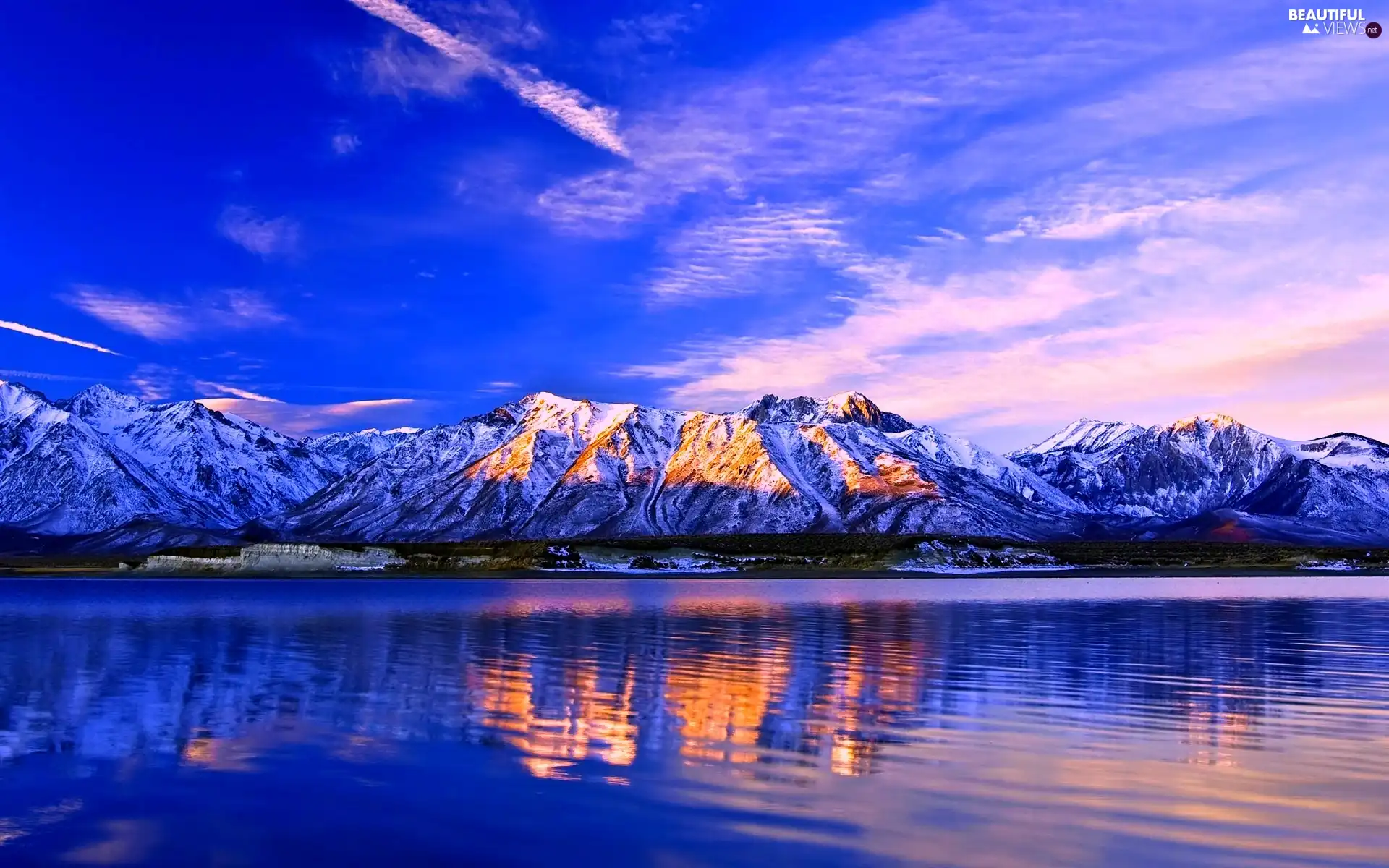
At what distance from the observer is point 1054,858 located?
13.9m

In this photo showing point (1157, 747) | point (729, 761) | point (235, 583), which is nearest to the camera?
point (729, 761)

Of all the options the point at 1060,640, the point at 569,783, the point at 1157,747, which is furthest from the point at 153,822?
the point at 1060,640

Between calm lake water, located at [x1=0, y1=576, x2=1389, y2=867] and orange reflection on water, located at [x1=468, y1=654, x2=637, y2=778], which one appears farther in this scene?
orange reflection on water, located at [x1=468, y1=654, x2=637, y2=778]

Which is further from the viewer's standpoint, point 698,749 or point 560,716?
point 560,716

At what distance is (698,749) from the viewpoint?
2142cm

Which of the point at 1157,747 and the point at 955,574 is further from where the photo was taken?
the point at 955,574

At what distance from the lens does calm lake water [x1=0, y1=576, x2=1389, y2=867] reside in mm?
14898

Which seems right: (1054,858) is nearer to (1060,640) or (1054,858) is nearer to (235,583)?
(1060,640)

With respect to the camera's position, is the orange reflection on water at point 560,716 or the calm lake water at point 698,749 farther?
the orange reflection on water at point 560,716

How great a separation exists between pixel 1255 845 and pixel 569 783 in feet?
33.3

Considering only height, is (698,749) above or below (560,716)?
above

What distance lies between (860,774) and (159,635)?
43.8 metres

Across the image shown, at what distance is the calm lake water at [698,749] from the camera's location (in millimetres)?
14898

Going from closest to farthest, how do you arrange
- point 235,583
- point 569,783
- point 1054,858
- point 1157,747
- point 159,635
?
1. point 1054,858
2. point 569,783
3. point 1157,747
4. point 159,635
5. point 235,583
